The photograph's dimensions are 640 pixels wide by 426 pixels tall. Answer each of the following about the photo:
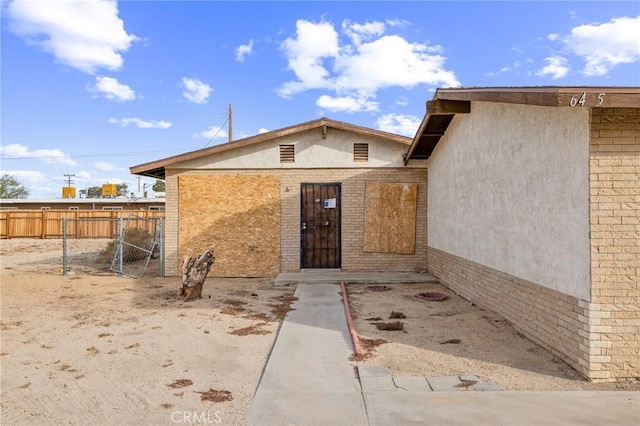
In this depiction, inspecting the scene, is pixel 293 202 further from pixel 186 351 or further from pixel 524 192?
pixel 524 192

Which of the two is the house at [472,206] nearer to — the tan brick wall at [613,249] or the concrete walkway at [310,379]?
the tan brick wall at [613,249]

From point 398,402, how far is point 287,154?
9255 millimetres

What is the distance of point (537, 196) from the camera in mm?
5766

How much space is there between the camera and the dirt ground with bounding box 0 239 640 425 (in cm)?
416

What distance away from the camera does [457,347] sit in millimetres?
5852

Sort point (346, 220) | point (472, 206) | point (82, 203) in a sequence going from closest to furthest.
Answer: point (472, 206)
point (346, 220)
point (82, 203)

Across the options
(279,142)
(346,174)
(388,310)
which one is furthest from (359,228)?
(388,310)

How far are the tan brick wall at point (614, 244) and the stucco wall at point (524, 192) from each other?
0.10 m

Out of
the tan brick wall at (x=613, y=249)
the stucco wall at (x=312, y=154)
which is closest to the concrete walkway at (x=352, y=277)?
the stucco wall at (x=312, y=154)

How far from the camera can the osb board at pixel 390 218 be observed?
1238 centimetres

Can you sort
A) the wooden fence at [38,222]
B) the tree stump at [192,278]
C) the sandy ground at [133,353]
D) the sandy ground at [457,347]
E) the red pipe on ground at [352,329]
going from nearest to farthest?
the sandy ground at [133,353], the sandy ground at [457,347], the red pipe on ground at [352,329], the tree stump at [192,278], the wooden fence at [38,222]

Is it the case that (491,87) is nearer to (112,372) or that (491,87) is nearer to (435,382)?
(435,382)

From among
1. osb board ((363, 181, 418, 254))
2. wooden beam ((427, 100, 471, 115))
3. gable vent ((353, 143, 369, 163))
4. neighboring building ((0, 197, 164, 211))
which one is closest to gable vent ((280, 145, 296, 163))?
gable vent ((353, 143, 369, 163))

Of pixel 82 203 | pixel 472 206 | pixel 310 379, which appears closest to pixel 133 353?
pixel 310 379
